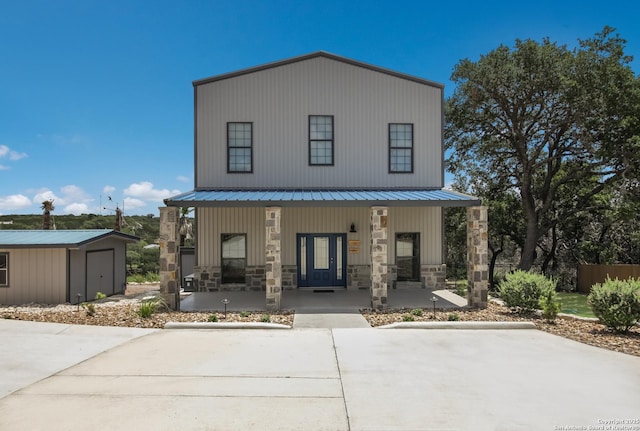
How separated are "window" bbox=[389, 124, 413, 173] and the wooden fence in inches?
394

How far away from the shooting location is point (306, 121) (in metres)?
14.1

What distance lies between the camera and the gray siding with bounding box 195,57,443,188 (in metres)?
14.0

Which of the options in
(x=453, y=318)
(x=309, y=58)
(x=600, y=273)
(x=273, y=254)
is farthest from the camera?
(x=600, y=273)

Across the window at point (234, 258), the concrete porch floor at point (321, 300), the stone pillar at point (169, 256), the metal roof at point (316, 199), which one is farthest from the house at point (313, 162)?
the stone pillar at point (169, 256)

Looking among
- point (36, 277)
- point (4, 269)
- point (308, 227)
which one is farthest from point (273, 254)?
point (4, 269)

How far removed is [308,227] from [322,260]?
131 centimetres

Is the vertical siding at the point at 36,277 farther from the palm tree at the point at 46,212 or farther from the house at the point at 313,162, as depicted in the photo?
the palm tree at the point at 46,212

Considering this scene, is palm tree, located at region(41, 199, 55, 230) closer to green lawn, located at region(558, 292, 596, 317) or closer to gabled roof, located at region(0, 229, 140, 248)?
gabled roof, located at region(0, 229, 140, 248)

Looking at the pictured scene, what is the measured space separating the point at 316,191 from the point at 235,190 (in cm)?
282

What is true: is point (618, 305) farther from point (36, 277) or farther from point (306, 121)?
point (36, 277)

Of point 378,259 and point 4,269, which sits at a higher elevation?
point 378,259

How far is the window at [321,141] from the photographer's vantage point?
14203 millimetres

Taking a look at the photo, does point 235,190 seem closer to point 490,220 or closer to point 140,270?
point 140,270

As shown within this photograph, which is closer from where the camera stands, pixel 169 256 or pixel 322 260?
pixel 169 256
